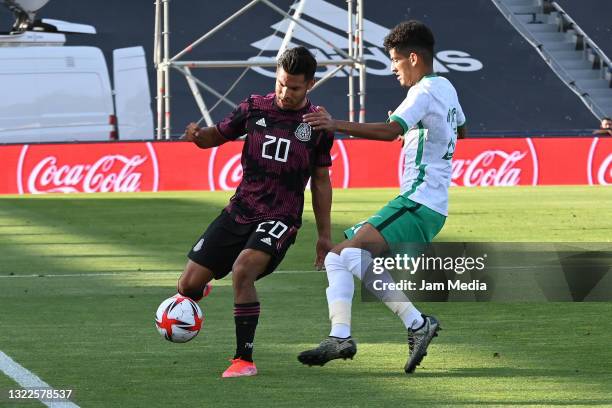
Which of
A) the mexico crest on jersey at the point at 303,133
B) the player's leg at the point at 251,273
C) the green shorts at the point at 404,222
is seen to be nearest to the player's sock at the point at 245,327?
the player's leg at the point at 251,273

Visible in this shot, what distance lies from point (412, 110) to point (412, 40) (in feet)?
1.66

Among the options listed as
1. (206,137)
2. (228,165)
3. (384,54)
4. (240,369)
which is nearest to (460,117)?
(206,137)

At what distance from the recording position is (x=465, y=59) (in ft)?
138

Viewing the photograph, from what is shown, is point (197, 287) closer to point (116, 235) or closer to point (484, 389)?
point (484, 389)

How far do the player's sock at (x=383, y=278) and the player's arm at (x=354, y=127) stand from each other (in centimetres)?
74

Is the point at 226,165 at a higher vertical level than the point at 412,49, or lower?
lower

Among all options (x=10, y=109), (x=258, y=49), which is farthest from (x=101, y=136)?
(x=258, y=49)

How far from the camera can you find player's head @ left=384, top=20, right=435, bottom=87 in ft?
27.9

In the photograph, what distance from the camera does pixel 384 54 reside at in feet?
139

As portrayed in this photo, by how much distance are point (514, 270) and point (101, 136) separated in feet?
52.3

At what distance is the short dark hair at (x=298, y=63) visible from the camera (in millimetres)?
8320

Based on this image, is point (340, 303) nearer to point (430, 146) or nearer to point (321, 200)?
point (321, 200)

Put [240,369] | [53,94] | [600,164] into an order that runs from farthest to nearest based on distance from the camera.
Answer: [600,164]
[53,94]
[240,369]

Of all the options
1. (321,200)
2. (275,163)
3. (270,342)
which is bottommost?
(270,342)
